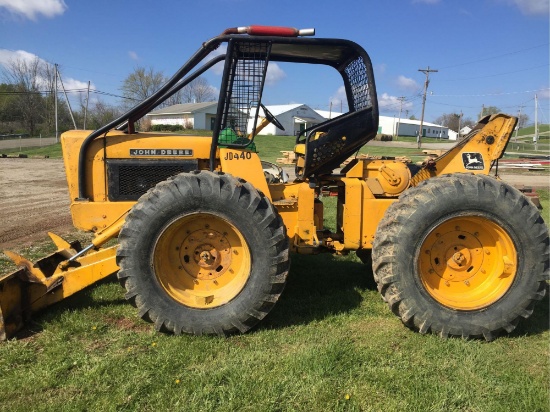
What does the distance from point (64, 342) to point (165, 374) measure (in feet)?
3.46

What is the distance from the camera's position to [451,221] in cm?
400

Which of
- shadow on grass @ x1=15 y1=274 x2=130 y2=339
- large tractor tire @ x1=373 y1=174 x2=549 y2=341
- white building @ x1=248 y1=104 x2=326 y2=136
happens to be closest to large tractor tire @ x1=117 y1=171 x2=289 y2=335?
shadow on grass @ x1=15 y1=274 x2=130 y2=339

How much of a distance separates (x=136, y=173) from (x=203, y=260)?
1158mm

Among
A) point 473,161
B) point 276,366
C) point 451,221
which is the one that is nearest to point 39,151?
point 473,161

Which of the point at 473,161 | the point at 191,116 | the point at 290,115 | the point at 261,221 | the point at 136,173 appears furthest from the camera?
the point at 290,115

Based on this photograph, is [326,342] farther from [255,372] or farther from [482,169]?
[482,169]

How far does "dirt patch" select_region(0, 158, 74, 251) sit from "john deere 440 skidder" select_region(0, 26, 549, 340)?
335cm

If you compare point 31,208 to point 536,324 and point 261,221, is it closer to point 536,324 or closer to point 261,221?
point 261,221

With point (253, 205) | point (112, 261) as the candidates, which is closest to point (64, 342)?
point (112, 261)

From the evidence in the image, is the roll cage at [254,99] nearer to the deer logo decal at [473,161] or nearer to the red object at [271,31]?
the red object at [271,31]

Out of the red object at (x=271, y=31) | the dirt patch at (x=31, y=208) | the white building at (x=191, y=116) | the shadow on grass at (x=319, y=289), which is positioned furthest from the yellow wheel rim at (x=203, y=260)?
the white building at (x=191, y=116)

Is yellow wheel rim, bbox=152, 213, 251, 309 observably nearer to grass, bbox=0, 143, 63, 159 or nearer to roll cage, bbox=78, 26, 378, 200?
roll cage, bbox=78, 26, 378, 200

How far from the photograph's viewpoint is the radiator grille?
4.41 metres

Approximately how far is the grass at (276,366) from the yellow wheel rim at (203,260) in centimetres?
45
